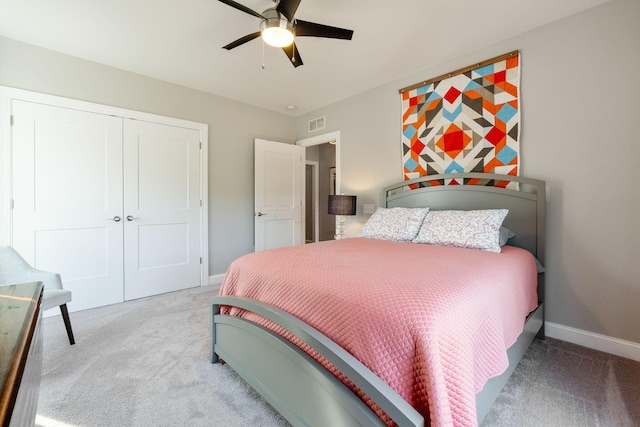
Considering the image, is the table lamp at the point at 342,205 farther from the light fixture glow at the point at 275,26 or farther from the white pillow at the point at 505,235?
the light fixture glow at the point at 275,26

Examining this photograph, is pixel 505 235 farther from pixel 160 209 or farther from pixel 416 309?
pixel 160 209

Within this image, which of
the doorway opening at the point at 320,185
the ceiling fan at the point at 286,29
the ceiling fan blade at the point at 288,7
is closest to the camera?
the ceiling fan blade at the point at 288,7

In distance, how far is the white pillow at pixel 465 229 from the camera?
2.11 meters

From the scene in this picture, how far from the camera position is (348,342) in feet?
3.48

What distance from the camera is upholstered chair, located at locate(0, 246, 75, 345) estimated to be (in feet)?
6.55

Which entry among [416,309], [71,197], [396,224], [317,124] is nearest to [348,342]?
[416,309]

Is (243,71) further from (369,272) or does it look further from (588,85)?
(588,85)

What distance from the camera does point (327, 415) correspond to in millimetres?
1084

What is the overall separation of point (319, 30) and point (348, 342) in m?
2.03

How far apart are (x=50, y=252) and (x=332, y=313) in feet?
10.2

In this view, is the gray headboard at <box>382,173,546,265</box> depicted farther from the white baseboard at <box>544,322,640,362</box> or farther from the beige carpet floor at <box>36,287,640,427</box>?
the beige carpet floor at <box>36,287,640,427</box>

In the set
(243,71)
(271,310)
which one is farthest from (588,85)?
(243,71)

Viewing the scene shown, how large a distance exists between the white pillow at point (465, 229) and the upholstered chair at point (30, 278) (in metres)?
2.83

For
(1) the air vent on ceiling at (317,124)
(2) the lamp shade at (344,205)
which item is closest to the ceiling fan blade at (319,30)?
(2) the lamp shade at (344,205)
